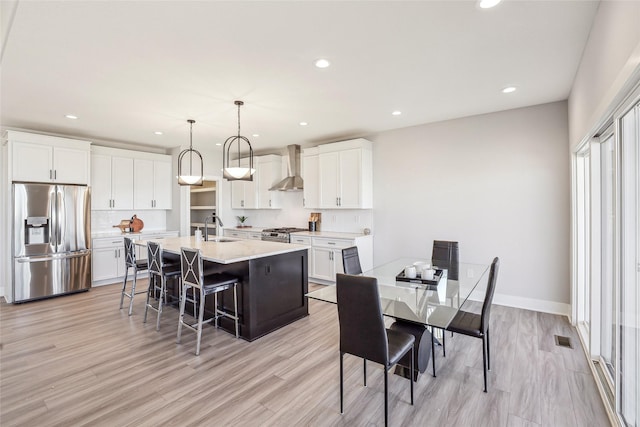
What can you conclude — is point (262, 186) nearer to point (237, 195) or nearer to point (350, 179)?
point (237, 195)

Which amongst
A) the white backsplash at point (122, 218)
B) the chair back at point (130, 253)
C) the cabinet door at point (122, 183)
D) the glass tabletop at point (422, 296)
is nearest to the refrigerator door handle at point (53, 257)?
the white backsplash at point (122, 218)

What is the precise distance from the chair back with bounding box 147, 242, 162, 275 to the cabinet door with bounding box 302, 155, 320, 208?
9.71 feet

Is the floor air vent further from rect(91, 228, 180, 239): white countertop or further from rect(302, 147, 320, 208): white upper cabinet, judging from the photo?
rect(91, 228, 180, 239): white countertop

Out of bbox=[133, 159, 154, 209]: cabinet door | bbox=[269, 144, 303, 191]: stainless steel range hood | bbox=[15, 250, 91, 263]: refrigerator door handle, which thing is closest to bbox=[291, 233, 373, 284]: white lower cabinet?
bbox=[269, 144, 303, 191]: stainless steel range hood

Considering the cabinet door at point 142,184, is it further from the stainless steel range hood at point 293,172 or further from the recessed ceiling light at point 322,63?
the recessed ceiling light at point 322,63

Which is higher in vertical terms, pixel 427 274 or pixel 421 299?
pixel 427 274

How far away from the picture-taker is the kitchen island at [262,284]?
322 centimetres

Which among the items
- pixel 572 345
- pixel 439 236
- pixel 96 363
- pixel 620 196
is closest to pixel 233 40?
pixel 620 196

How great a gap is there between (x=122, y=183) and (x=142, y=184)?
347 mm

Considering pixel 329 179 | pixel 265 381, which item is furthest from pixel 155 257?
pixel 329 179

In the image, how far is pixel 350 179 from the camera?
5.27 metres

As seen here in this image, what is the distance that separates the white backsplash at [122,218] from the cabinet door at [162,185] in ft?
1.11

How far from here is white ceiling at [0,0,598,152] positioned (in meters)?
2.04

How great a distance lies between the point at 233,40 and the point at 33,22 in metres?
1.35
